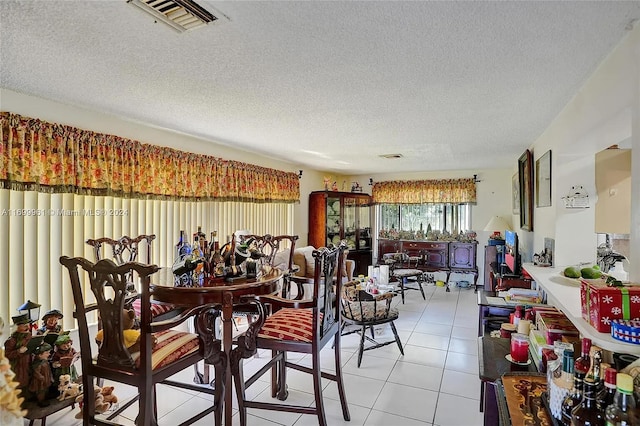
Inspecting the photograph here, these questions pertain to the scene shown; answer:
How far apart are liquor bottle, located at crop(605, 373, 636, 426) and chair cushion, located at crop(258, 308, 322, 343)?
143 cm

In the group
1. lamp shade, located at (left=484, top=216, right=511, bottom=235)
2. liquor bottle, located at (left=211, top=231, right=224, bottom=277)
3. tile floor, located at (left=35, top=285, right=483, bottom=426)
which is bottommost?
tile floor, located at (left=35, top=285, right=483, bottom=426)

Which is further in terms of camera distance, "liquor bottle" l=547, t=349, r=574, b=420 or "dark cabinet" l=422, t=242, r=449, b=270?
"dark cabinet" l=422, t=242, r=449, b=270

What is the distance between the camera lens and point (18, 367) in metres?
2.03

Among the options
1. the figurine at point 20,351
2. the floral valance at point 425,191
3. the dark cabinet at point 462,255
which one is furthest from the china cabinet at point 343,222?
the figurine at point 20,351

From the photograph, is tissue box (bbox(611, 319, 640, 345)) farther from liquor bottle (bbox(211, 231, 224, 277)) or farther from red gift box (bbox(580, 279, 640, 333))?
liquor bottle (bbox(211, 231, 224, 277))

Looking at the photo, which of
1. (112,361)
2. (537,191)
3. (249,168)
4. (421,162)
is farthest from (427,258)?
(112,361)

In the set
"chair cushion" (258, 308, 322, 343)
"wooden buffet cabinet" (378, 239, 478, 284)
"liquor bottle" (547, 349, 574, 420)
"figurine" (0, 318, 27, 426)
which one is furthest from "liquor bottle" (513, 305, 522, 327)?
"wooden buffet cabinet" (378, 239, 478, 284)

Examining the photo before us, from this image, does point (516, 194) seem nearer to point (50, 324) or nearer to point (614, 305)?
point (614, 305)

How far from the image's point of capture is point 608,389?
0.96 metres

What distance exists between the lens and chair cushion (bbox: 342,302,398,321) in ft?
10.6

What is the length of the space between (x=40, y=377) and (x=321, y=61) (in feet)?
7.99

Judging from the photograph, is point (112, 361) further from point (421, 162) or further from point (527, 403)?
point (421, 162)

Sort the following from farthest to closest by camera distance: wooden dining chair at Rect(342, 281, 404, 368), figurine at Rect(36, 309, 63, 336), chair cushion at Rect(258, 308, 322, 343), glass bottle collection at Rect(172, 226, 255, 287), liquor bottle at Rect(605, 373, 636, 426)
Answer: wooden dining chair at Rect(342, 281, 404, 368) → glass bottle collection at Rect(172, 226, 255, 287) → figurine at Rect(36, 309, 63, 336) → chair cushion at Rect(258, 308, 322, 343) → liquor bottle at Rect(605, 373, 636, 426)

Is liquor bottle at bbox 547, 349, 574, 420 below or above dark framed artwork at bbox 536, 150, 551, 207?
below
